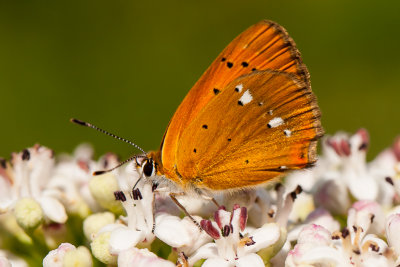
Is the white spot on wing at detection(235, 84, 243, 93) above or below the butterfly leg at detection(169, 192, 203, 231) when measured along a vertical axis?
above

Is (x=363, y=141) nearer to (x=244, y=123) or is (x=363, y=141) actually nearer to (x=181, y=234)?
(x=244, y=123)

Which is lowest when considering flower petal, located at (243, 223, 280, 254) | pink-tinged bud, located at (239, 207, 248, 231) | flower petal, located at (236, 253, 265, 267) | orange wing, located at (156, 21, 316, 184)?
flower petal, located at (236, 253, 265, 267)

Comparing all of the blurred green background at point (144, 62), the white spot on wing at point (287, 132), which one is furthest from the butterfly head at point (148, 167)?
the blurred green background at point (144, 62)

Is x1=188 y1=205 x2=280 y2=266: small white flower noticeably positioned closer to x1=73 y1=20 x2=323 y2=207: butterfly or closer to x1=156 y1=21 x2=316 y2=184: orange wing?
x1=73 y1=20 x2=323 y2=207: butterfly

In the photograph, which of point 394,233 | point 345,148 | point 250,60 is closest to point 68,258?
point 250,60

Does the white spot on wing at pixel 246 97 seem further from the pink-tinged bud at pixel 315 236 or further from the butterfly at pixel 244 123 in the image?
the pink-tinged bud at pixel 315 236

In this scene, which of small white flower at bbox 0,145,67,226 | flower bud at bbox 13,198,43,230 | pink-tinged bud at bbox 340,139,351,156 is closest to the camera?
flower bud at bbox 13,198,43,230

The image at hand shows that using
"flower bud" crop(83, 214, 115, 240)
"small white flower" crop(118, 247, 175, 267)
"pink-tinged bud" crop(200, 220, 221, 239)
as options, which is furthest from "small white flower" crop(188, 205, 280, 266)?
"flower bud" crop(83, 214, 115, 240)

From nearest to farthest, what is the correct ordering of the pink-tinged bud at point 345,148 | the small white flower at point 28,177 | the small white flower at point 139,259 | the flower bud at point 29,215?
the small white flower at point 139,259, the flower bud at point 29,215, the small white flower at point 28,177, the pink-tinged bud at point 345,148
